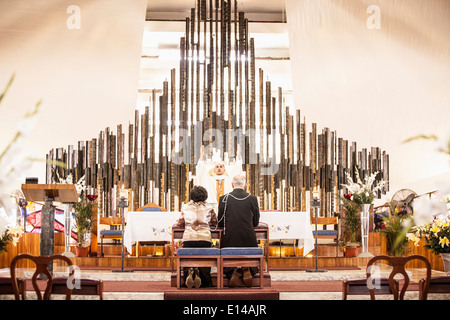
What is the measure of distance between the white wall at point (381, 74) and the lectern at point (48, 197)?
5.09 metres

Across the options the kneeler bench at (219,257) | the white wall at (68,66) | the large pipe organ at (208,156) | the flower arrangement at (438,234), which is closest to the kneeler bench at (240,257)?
the kneeler bench at (219,257)

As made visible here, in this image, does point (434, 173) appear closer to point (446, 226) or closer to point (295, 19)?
point (446, 226)

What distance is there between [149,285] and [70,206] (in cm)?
317

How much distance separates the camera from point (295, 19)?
11594 mm

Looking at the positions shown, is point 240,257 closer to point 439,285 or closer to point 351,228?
point 439,285

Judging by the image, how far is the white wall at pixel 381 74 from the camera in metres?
8.84

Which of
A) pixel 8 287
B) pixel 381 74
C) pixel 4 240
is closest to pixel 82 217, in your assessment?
pixel 4 240

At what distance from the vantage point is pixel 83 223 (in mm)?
9023

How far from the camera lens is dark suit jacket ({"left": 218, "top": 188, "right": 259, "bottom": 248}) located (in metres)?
5.82

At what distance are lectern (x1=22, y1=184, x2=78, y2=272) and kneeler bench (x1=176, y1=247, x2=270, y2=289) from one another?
53.7 inches

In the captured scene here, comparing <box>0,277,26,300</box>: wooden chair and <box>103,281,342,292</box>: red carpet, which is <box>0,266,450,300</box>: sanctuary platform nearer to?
<box>103,281,342,292</box>: red carpet

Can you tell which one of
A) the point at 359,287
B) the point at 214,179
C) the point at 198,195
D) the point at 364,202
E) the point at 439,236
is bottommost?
the point at 359,287

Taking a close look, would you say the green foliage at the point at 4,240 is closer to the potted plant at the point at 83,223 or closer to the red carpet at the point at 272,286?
the red carpet at the point at 272,286

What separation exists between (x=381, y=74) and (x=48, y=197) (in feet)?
20.6
